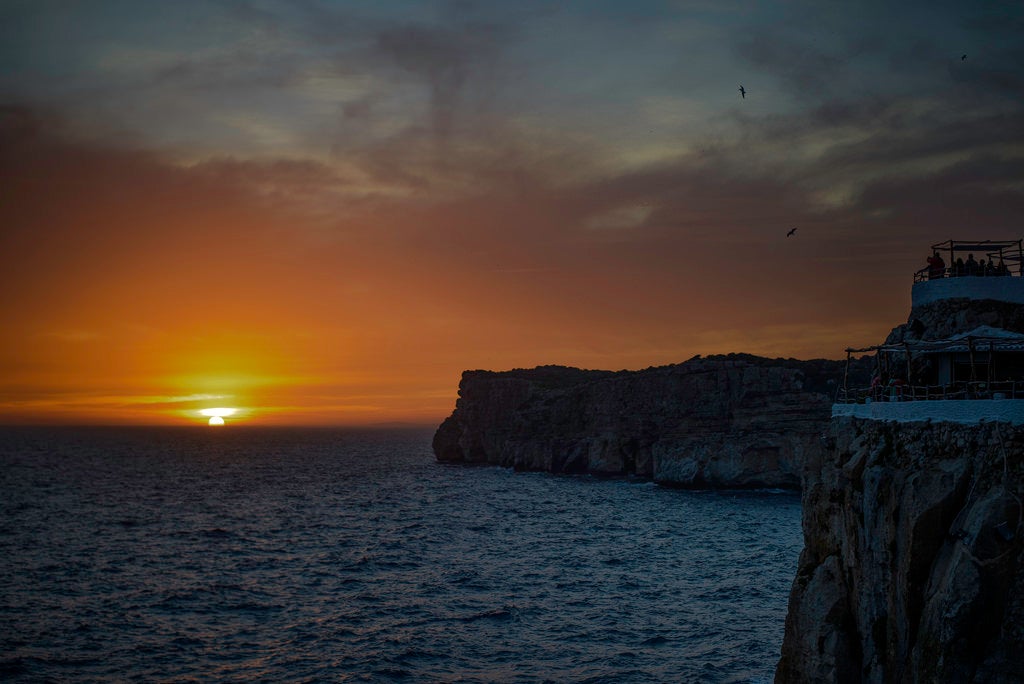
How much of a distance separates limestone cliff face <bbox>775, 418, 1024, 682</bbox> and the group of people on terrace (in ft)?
36.0

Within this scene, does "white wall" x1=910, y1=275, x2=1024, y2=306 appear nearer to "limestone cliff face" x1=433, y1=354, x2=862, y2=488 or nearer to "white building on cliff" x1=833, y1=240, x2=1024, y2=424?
"white building on cliff" x1=833, y1=240, x2=1024, y2=424

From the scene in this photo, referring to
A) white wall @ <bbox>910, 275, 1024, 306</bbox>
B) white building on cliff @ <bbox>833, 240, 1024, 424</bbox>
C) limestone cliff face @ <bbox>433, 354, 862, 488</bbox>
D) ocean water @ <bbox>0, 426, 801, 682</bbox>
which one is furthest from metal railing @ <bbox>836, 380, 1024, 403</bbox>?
limestone cliff face @ <bbox>433, 354, 862, 488</bbox>

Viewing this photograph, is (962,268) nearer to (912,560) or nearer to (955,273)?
(955,273)

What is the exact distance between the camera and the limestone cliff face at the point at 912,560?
58.3 ft

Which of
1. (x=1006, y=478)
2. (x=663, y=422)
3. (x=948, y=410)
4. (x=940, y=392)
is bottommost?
(x=663, y=422)

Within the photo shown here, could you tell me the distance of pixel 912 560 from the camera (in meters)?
20.1

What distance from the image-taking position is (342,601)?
166 ft

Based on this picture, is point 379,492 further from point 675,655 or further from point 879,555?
point 879,555

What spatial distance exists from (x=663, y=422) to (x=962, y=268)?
10457cm

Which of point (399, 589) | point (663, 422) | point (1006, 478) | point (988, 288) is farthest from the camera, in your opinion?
point (663, 422)

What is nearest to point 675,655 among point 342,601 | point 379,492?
point 342,601

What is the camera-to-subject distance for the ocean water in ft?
126

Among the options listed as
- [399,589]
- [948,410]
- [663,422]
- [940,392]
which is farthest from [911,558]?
[663,422]

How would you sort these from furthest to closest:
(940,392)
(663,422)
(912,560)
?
(663,422)
(940,392)
(912,560)
